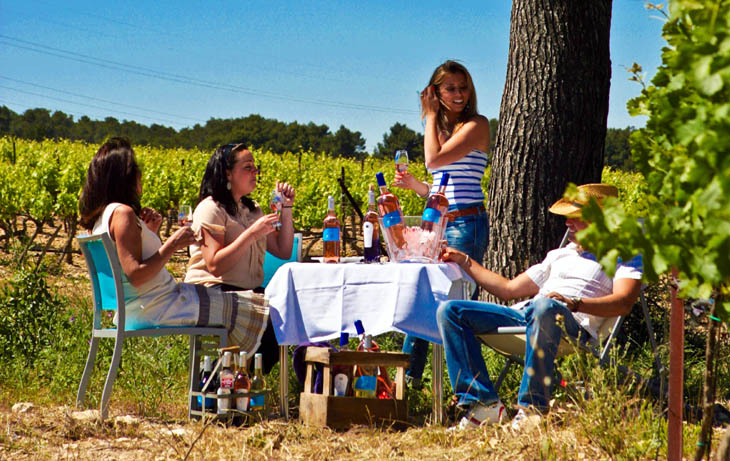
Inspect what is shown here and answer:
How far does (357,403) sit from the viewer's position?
381 cm

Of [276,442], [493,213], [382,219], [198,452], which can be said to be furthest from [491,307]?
[493,213]

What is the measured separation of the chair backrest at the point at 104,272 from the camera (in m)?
3.79

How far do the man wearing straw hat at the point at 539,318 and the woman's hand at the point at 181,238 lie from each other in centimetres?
121

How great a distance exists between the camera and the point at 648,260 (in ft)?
6.09

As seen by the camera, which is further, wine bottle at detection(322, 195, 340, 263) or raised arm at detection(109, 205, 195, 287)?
wine bottle at detection(322, 195, 340, 263)

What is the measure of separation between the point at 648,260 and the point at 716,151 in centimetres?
37

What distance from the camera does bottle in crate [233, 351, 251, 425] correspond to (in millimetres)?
3898

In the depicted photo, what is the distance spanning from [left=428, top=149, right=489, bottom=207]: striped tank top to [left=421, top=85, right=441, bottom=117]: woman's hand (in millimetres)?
314

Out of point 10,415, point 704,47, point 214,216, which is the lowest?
point 10,415

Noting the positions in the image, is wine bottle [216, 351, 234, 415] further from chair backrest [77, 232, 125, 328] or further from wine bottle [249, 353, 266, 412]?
chair backrest [77, 232, 125, 328]

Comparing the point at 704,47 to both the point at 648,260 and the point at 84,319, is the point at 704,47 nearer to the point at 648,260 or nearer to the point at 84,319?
the point at 648,260

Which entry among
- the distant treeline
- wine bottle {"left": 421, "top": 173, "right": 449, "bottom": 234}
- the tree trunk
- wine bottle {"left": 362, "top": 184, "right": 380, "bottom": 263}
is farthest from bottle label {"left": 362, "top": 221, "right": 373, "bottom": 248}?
the distant treeline

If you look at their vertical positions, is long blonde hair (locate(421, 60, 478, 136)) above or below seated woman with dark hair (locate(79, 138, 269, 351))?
above

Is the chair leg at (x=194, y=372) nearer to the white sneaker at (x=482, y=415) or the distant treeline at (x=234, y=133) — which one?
the white sneaker at (x=482, y=415)
